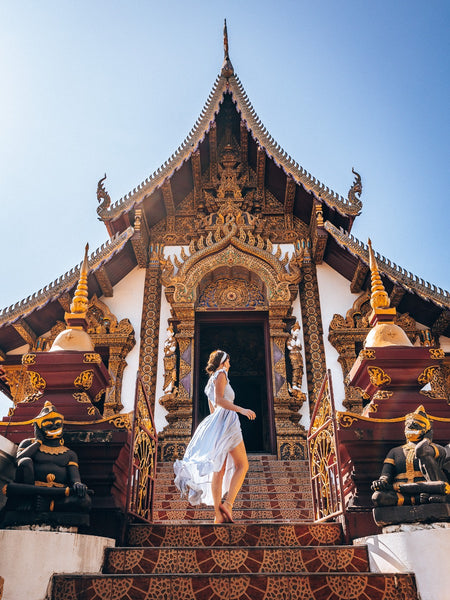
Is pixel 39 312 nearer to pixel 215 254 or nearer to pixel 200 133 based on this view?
pixel 215 254

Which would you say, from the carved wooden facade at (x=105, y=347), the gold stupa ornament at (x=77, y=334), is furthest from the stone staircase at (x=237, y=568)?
the carved wooden facade at (x=105, y=347)

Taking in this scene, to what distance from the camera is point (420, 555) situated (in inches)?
85.4

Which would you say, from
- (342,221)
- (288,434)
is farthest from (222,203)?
(288,434)

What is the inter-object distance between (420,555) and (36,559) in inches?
61.5

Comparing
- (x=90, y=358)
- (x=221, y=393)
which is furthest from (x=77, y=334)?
(x=221, y=393)

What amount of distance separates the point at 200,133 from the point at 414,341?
3627mm

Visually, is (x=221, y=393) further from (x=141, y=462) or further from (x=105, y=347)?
(x=105, y=347)

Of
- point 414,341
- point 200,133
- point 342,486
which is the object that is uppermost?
point 200,133

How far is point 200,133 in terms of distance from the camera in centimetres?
670

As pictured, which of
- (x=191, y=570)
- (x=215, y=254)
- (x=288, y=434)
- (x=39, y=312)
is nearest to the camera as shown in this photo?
(x=191, y=570)

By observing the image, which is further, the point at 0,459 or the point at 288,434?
the point at 288,434

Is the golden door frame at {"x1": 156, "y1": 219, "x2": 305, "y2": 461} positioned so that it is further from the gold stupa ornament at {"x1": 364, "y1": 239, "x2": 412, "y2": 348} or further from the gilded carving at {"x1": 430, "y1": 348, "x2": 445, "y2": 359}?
the gilded carving at {"x1": 430, "y1": 348, "x2": 445, "y2": 359}

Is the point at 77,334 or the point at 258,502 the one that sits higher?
the point at 77,334

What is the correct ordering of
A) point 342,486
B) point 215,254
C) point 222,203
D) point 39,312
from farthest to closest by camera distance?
point 222,203 → point 215,254 → point 39,312 → point 342,486
